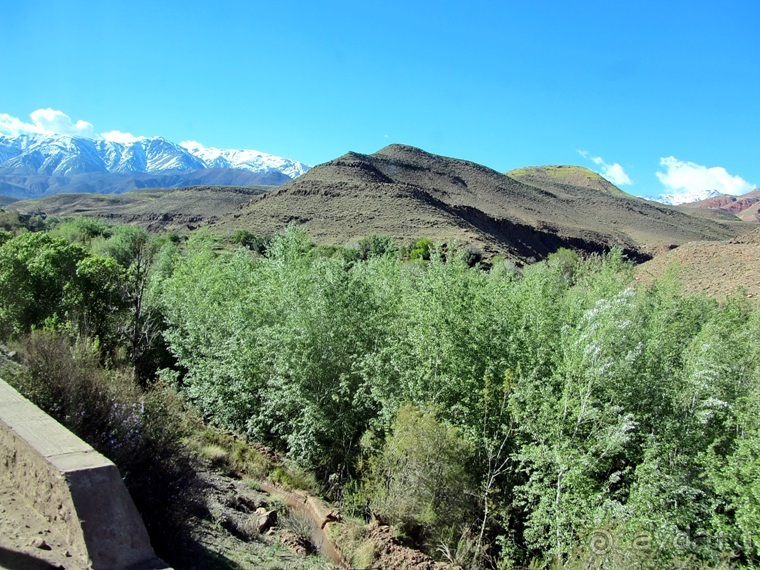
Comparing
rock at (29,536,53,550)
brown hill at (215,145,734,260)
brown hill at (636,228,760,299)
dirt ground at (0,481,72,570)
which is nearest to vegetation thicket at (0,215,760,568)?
dirt ground at (0,481,72,570)

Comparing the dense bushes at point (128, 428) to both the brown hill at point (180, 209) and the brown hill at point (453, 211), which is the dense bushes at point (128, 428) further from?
the brown hill at point (180, 209)

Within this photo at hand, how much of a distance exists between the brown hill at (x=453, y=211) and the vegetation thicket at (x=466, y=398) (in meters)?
40.2

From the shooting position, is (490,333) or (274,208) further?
(274,208)

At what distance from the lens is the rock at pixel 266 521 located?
9867 millimetres

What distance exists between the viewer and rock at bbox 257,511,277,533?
32.4 ft

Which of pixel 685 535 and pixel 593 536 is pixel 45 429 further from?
pixel 685 535

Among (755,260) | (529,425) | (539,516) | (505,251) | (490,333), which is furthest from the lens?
(505,251)

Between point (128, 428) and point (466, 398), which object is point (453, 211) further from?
point (128, 428)

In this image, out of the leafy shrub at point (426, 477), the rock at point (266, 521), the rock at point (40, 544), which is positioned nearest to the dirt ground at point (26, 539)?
the rock at point (40, 544)

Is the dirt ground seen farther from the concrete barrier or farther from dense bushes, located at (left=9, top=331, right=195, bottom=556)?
dense bushes, located at (left=9, top=331, right=195, bottom=556)

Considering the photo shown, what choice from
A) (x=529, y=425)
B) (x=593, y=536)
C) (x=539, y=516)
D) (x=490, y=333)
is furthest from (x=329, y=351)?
(x=593, y=536)

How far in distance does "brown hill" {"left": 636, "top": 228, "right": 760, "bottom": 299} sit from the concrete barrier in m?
37.1

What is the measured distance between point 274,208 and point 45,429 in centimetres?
7711

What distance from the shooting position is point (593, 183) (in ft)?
606
